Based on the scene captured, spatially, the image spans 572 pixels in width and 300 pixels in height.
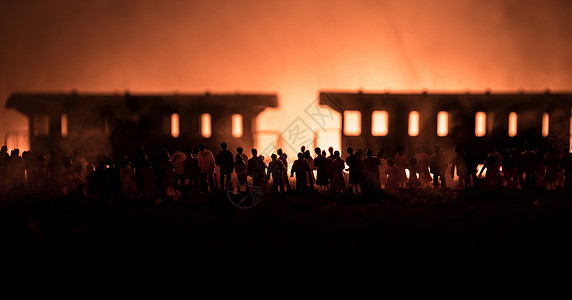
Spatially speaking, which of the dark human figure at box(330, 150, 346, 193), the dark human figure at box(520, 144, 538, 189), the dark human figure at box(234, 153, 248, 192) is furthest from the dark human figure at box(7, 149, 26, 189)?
the dark human figure at box(520, 144, 538, 189)

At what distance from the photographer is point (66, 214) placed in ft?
31.2

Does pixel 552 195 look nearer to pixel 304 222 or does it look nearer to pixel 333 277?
pixel 304 222

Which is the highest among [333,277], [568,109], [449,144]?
[568,109]

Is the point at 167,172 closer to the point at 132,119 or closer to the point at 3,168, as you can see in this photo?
the point at 3,168

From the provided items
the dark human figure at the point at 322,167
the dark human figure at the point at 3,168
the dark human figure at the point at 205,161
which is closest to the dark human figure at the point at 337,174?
the dark human figure at the point at 322,167

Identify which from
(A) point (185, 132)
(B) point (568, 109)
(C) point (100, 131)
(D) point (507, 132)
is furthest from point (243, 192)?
(B) point (568, 109)

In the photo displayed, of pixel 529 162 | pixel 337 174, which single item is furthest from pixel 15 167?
pixel 529 162

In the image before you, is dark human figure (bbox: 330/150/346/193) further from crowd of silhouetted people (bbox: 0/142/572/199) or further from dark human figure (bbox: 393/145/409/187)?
dark human figure (bbox: 393/145/409/187)

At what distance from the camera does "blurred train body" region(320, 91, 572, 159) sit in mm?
18984

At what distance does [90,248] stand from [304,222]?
365cm

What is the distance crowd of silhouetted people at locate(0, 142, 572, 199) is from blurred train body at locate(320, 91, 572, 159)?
15.3 feet

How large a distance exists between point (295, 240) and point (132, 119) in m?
14.2

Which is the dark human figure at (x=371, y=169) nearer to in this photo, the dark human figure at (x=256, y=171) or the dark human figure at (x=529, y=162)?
the dark human figure at (x=256, y=171)

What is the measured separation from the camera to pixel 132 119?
19.3m
